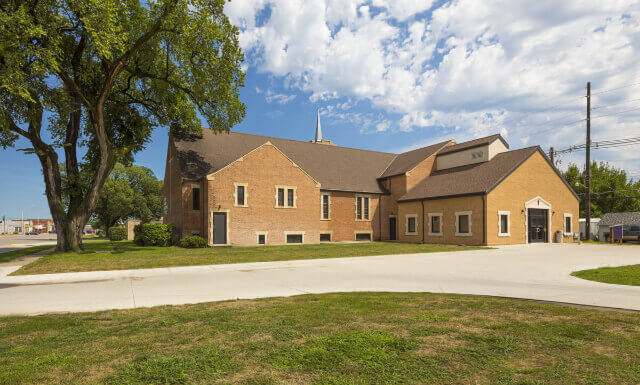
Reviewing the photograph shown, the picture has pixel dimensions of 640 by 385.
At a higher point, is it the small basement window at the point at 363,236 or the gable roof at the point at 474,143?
the gable roof at the point at 474,143

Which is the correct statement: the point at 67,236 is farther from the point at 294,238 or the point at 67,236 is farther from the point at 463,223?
the point at 463,223

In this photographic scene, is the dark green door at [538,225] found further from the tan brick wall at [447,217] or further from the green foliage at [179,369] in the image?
the green foliage at [179,369]

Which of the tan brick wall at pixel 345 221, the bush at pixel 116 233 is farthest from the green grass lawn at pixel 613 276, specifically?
the bush at pixel 116 233

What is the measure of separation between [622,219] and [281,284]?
156ft

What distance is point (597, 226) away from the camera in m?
44.3

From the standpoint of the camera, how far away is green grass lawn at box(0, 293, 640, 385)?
3.81 meters

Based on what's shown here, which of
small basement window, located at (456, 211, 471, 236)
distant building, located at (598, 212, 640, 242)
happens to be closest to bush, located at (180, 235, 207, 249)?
small basement window, located at (456, 211, 471, 236)

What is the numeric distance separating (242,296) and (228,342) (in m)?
3.97

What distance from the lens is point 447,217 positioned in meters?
31.7

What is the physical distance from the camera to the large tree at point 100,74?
56.6 feet

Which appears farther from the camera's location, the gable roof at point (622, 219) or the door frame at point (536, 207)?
the gable roof at point (622, 219)

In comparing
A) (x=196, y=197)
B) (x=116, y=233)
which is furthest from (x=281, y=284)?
(x=116, y=233)

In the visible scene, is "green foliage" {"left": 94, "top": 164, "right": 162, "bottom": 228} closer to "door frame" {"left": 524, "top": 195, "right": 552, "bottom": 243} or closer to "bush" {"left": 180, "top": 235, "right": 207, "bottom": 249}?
"bush" {"left": 180, "top": 235, "right": 207, "bottom": 249}

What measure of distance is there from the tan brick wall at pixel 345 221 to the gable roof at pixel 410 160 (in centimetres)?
451
